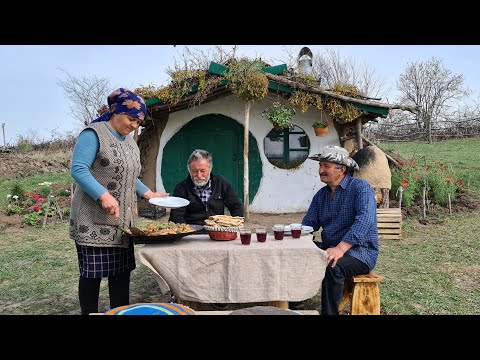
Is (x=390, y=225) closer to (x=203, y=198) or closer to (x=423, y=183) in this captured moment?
(x=423, y=183)

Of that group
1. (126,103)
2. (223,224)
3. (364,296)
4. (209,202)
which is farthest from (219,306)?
(126,103)

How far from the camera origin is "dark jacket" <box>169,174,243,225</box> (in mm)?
3676

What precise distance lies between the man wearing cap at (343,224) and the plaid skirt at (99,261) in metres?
1.48

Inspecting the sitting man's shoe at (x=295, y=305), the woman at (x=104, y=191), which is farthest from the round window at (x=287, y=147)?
the woman at (x=104, y=191)

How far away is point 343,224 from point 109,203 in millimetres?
1760

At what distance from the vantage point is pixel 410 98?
26.2 m

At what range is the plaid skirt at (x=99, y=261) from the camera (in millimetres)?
2801

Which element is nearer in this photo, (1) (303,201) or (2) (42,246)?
(2) (42,246)

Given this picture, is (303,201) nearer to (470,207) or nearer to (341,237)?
(470,207)

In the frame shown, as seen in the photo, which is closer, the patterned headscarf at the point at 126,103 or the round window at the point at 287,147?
the patterned headscarf at the point at 126,103

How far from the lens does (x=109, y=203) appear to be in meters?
2.61

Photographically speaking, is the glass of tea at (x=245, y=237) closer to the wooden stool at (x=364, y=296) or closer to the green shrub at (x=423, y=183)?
the wooden stool at (x=364, y=296)
